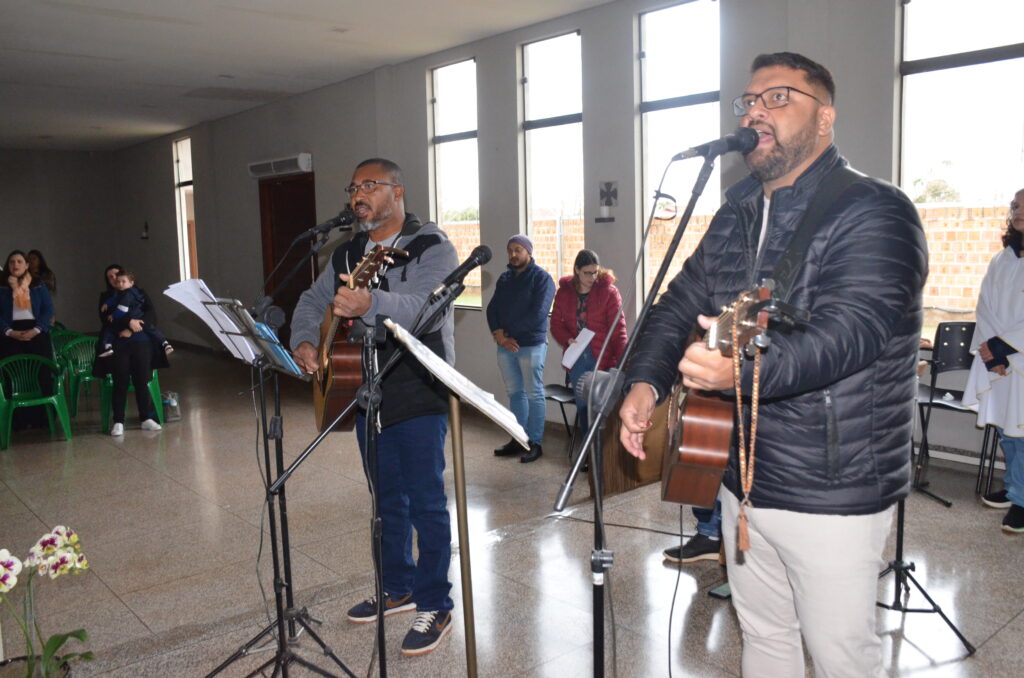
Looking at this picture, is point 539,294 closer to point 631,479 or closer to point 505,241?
point 505,241

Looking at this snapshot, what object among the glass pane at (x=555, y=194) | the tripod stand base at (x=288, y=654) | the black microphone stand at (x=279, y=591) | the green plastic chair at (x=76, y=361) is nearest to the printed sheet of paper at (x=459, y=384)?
the black microphone stand at (x=279, y=591)

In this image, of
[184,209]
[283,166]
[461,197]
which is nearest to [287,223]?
[283,166]

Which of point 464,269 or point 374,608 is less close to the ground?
point 464,269

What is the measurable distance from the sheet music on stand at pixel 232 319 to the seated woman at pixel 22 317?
4997mm

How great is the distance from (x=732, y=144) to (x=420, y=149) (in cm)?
689

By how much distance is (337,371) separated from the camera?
2.93 meters

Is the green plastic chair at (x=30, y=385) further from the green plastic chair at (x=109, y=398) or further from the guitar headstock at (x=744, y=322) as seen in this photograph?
the guitar headstock at (x=744, y=322)

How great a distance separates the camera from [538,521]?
4.40 metres

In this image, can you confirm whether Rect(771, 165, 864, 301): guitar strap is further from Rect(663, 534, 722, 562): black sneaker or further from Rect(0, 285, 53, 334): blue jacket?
Rect(0, 285, 53, 334): blue jacket

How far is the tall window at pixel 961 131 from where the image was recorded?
15.5 ft

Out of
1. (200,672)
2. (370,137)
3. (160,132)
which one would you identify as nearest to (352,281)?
(200,672)

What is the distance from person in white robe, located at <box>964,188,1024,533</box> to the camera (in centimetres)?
418

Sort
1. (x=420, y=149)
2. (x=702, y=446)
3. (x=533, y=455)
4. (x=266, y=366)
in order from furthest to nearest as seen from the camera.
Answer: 1. (x=420, y=149)
2. (x=533, y=455)
3. (x=266, y=366)
4. (x=702, y=446)

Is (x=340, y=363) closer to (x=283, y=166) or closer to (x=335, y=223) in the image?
(x=335, y=223)
